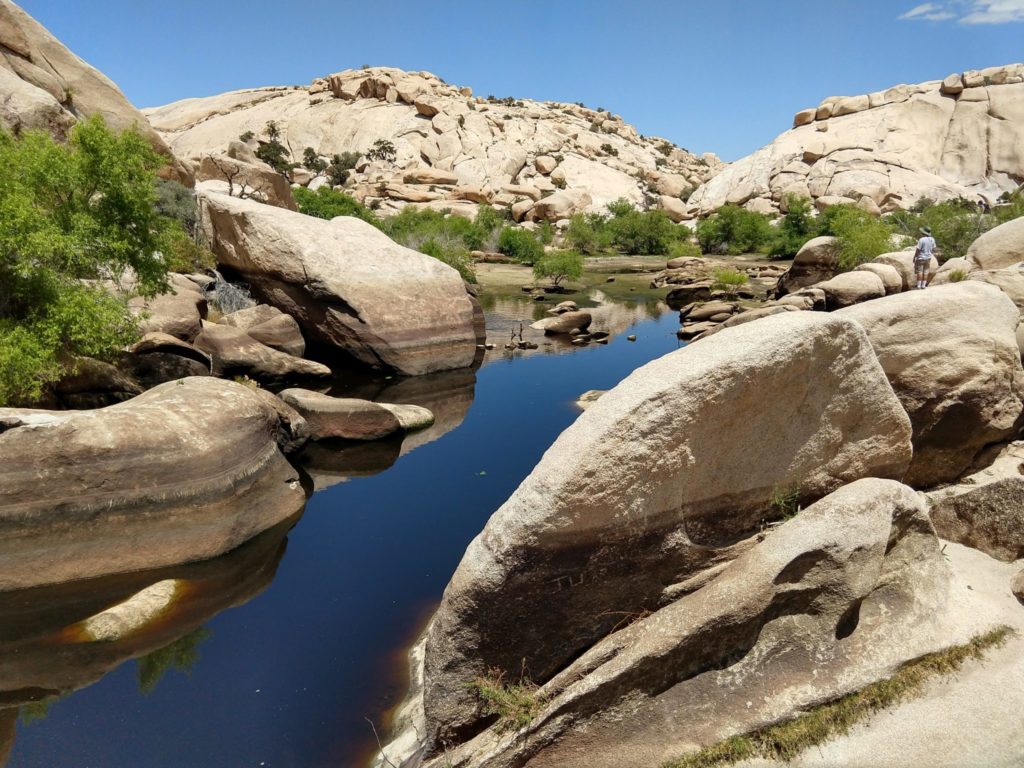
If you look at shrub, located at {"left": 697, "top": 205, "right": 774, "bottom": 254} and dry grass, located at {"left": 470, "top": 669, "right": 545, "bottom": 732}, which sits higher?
shrub, located at {"left": 697, "top": 205, "right": 774, "bottom": 254}

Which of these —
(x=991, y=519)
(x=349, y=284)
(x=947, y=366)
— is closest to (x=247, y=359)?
(x=349, y=284)

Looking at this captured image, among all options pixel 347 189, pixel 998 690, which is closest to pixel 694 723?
pixel 998 690

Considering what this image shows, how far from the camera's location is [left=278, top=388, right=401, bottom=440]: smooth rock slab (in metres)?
13.6

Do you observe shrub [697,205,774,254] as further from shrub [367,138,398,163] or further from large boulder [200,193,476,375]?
large boulder [200,193,476,375]

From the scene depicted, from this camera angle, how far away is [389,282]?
1945 cm

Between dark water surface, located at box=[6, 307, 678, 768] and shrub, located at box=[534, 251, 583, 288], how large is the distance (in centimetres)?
2402

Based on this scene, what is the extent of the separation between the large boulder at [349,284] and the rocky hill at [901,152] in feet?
161

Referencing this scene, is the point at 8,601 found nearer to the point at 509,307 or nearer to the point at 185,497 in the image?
the point at 185,497

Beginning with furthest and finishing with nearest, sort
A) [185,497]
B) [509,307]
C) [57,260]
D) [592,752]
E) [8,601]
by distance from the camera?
[509,307] → [57,260] → [185,497] → [8,601] → [592,752]

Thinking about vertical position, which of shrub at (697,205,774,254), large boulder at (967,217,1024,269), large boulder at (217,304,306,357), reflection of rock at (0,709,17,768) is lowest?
reflection of rock at (0,709,17,768)

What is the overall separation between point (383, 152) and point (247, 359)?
6492 cm

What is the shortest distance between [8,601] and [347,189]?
207ft

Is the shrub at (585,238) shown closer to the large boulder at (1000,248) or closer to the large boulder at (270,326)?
the large boulder at (1000,248)

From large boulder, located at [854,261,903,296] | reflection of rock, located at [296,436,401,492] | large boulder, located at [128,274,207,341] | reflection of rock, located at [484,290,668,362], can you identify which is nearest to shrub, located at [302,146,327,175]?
reflection of rock, located at [484,290,668,362]
